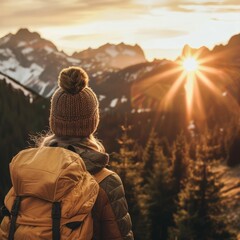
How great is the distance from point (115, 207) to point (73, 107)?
35.8 inches

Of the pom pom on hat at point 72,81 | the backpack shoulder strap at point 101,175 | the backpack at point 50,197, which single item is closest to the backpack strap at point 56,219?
the backpack at point 50,197

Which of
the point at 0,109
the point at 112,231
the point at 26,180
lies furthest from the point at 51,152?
the point at 0,109

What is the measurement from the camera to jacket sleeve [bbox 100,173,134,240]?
3809mm

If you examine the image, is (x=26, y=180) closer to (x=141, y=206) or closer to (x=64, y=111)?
(x=64, y=111)

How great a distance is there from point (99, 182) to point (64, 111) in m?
0.70

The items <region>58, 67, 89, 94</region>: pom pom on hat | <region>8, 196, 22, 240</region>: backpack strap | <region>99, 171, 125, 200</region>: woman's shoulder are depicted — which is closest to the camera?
<region>8, 196, 22, 240</region>: backpack strap

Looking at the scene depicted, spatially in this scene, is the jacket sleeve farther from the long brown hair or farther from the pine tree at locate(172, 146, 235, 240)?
the pine tree at locate(172, 146, 235, 240)

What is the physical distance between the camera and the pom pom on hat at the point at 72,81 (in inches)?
158

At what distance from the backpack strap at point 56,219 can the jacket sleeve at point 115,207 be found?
0.50m

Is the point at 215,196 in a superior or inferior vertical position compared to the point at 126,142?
inferior

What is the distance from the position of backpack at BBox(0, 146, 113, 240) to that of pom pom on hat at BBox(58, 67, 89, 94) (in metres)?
0.63

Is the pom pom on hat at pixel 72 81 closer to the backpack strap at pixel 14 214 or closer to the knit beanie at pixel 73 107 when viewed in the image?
the knit beanie at pixel 73 107

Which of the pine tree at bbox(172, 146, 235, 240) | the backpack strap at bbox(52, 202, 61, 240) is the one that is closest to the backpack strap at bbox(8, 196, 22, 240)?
the backpack strap at bbox(52, 202, 61, 240)

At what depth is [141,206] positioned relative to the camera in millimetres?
28172
